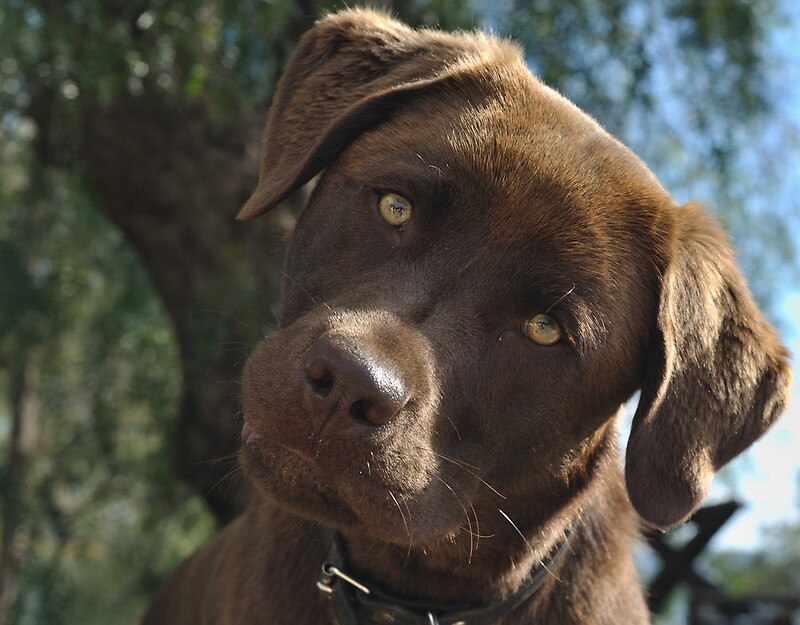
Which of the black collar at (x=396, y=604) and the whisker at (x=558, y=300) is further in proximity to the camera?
the black collar at (x=396, y=604)

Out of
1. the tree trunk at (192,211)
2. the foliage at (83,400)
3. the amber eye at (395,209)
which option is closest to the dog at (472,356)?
the amber eye at (395,209)

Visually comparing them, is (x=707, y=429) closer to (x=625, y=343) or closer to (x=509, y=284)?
(x=625, y=343)

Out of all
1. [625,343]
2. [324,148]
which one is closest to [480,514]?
[625,343]

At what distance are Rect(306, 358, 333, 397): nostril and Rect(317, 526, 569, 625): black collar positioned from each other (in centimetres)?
78

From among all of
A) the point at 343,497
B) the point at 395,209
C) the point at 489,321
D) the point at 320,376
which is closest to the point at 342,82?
the point at 395,209

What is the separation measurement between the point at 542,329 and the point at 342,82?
Result: 3.48 ft

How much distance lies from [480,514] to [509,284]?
70 cm

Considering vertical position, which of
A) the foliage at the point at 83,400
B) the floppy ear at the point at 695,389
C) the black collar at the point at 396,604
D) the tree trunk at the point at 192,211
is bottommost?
the foliage at the point at 83,400

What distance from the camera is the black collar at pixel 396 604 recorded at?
2.75 meters

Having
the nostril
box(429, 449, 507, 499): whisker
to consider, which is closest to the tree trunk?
box(429, 449, 507, 499): whisker

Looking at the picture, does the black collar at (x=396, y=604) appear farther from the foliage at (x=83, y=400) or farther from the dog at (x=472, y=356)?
the foliage at (x=83, y=400)

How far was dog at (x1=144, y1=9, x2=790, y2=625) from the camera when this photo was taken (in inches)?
90.5

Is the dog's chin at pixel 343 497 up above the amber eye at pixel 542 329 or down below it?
below

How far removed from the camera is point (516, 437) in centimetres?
255
